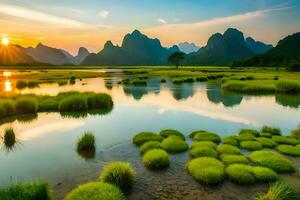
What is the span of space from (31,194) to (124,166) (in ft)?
16.0

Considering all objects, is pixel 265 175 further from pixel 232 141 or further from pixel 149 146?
pixel 149 146

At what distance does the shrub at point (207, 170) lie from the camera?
51.3 feet

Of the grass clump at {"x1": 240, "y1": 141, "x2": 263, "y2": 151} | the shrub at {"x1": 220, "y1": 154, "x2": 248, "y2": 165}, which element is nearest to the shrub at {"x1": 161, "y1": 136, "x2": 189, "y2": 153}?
the shrub at {"x1": 220, "y1": 154, "x2": 248, "y2": 165}

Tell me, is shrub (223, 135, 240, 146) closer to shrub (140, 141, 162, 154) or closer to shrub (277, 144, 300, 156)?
shrub (277, 144, 300, 156)

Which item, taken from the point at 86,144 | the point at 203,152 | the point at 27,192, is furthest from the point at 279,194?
the point at 86,144

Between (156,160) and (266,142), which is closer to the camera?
(156,160)

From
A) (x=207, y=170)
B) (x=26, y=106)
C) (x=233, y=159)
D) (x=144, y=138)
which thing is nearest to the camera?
(x=207, y=170)

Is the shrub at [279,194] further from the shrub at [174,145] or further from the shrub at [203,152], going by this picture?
the shrub at [174,145]

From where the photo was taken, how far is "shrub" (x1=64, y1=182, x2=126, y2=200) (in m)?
12.8

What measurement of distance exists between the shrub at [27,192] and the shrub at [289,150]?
16164mm

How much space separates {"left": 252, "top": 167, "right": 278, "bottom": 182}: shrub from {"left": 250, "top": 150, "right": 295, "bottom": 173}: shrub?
40.5 inches

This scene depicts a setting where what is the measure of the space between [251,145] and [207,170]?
6.89m

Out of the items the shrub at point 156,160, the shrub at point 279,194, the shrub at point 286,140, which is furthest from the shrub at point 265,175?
the shrub at point 286,140

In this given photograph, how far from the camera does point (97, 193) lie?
13.0 m
